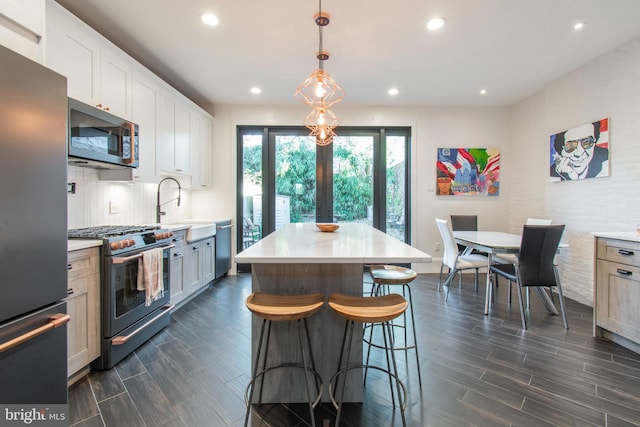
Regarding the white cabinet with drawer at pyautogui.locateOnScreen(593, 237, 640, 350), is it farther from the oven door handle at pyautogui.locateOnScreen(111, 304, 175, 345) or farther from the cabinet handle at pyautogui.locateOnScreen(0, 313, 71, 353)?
the oven door handle at pyautogui.locateOnScreen(111, 304, 175, 345)

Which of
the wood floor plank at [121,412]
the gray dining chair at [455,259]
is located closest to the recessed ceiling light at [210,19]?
the wood floor plank at [121,412]

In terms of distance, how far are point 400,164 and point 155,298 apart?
3936mm

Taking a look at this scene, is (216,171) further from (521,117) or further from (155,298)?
(521,117)

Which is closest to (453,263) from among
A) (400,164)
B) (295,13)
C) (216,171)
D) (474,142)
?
(400,164)

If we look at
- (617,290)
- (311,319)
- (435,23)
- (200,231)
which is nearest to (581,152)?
(617,290)

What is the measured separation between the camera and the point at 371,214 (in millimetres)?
4652

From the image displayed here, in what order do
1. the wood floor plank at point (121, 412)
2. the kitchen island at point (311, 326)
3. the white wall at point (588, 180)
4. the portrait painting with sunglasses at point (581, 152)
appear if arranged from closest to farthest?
the wood floor plank at point (121, 412)
the kitchen island at point (311, 326)
the white wall at point (588, 180)
the portrait painting with sunglasses at point (581, 152)

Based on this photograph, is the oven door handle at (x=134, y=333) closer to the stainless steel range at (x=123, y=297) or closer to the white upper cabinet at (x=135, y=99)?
the stainless steel range at (x=123, y=297)

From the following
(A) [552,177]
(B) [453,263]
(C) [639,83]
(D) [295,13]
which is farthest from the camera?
(A) [552,177]

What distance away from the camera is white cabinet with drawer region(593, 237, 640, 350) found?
6.92 ft

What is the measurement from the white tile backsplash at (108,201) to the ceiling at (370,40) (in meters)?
1.40

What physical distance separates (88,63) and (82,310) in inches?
73.1

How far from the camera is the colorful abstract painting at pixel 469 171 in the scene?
4477 millimetres

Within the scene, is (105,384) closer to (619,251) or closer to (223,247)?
(223,247)
